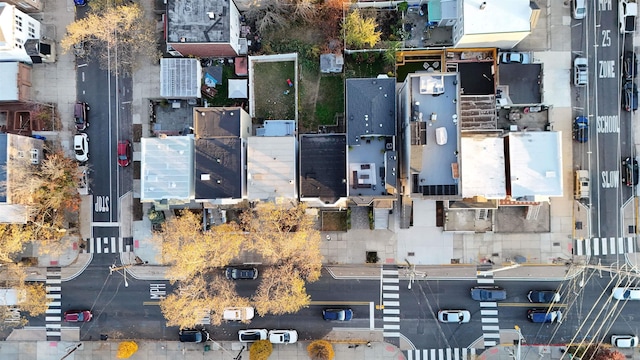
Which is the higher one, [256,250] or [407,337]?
[256,250]

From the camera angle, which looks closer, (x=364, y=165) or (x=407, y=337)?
(x=364, y=165)

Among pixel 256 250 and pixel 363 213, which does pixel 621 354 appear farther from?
pixel 256 250

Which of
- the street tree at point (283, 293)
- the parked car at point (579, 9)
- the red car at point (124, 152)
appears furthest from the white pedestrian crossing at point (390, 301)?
the parked car at point (579, 9)

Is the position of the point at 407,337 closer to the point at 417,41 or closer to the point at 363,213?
the point at 363,213

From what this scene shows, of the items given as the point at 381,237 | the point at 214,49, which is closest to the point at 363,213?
the point at 381,237

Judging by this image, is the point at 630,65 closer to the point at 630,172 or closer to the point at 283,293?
the point at 630,172

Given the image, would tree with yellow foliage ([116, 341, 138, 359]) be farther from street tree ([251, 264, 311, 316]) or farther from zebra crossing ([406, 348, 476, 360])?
zebra crossing ([406, 348, 476, 360])

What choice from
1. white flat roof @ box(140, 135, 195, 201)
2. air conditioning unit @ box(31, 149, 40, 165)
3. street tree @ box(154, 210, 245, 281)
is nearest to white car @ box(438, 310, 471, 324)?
street tree @ box(154, 210, 245, 281)

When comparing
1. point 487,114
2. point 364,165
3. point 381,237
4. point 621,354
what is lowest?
point 621,354
